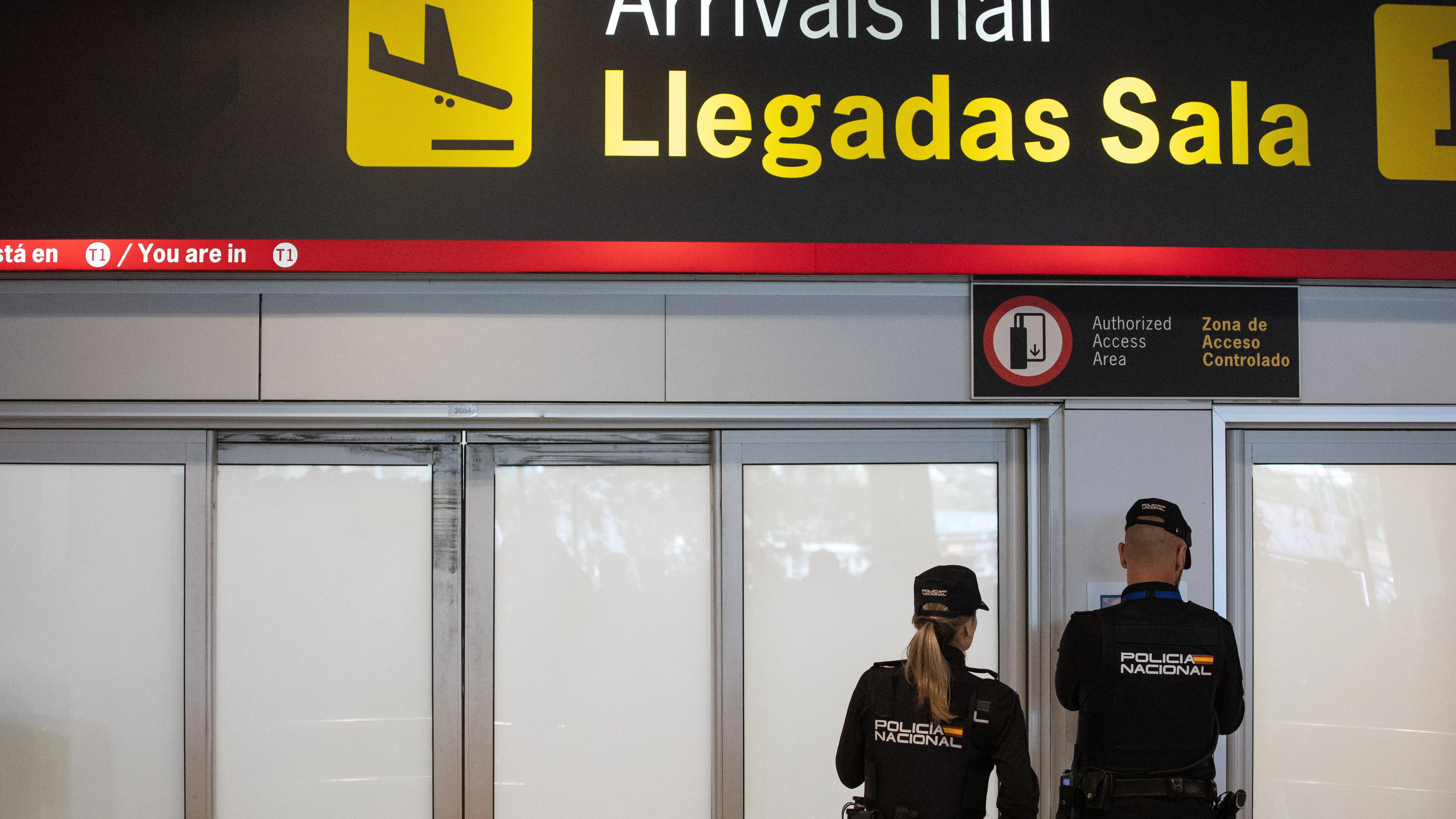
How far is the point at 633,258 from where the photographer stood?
10.7 feet

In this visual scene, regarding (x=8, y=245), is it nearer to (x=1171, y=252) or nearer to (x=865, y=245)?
(x=865, y=245)

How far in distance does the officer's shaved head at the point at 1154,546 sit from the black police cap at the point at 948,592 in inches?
31.8

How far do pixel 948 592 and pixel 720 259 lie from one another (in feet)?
5.06

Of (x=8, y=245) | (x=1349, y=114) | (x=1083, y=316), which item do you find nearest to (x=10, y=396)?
(x=8, y=245)

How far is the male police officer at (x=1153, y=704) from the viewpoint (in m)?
2.73

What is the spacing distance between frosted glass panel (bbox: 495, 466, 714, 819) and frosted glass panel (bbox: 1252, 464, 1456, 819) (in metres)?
2.32

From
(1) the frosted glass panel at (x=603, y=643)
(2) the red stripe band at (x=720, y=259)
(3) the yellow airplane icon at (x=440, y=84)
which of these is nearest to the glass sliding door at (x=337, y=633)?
(1) the frosted glass panel at (x=603, y=643)

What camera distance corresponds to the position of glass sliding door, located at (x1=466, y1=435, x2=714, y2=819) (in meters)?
3.44

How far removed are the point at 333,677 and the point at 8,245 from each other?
6.68 feet

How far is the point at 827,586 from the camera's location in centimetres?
351

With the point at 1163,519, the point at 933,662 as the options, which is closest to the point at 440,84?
the point at 933,662

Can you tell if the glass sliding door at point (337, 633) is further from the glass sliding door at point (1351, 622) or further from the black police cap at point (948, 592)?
the glass sliding door at point (1351, 622)

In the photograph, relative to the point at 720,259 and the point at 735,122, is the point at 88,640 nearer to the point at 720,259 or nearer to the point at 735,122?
the point at 720,259

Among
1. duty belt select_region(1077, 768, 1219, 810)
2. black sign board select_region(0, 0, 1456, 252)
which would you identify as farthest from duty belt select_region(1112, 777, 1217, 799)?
black sign board select_region(0, 0, 1456, 252)
